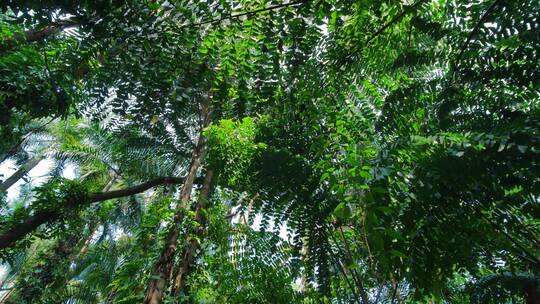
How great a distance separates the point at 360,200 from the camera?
1.59m

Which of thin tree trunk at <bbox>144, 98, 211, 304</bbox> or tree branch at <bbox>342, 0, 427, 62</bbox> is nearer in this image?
tree branch at <bbox>342, 0, 427, 62</bbox>

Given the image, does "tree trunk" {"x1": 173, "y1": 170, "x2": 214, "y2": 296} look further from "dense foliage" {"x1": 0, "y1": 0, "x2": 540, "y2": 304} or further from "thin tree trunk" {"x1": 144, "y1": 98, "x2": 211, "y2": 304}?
"thin tree trunk" {"x1": 144, "y1": 98, "x2": 211, "y2": 304}

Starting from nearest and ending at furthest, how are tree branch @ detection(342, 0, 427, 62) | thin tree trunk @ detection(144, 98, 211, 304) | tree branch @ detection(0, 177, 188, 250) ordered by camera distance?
tree branch @ detection(342, 0, 427, 62), thin tree trunk @ detection(144, 98, 211, 304), tree branch @ detection(0, 177, 188, 250)

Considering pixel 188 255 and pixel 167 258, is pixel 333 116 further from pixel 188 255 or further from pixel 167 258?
pixel 188 255

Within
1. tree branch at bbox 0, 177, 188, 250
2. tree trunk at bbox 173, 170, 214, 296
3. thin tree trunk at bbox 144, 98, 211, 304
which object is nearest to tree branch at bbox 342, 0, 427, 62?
thin tree trunk at bbox 144, 98, 211, 304

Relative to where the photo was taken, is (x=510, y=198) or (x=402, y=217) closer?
(x=510, y=198)

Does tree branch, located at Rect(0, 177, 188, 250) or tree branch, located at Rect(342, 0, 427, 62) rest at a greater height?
tree branch, located at Rect(0, 177, 188, 250)

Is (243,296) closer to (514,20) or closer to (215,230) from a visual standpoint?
(215,230)

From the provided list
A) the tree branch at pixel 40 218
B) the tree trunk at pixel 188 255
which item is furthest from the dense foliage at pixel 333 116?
the tree branch at pixel 40 218

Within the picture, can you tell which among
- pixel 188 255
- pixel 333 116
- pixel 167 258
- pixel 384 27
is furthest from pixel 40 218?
pixel 384 27

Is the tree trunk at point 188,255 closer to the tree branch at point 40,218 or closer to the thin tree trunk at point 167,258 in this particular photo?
the thin tree trunk at point 167,258

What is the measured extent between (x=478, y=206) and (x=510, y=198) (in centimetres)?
20

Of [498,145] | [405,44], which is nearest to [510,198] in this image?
[498,145]

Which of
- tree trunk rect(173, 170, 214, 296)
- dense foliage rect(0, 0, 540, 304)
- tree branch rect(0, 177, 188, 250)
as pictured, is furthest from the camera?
tree branch rect(0, 177, 188, 250)
